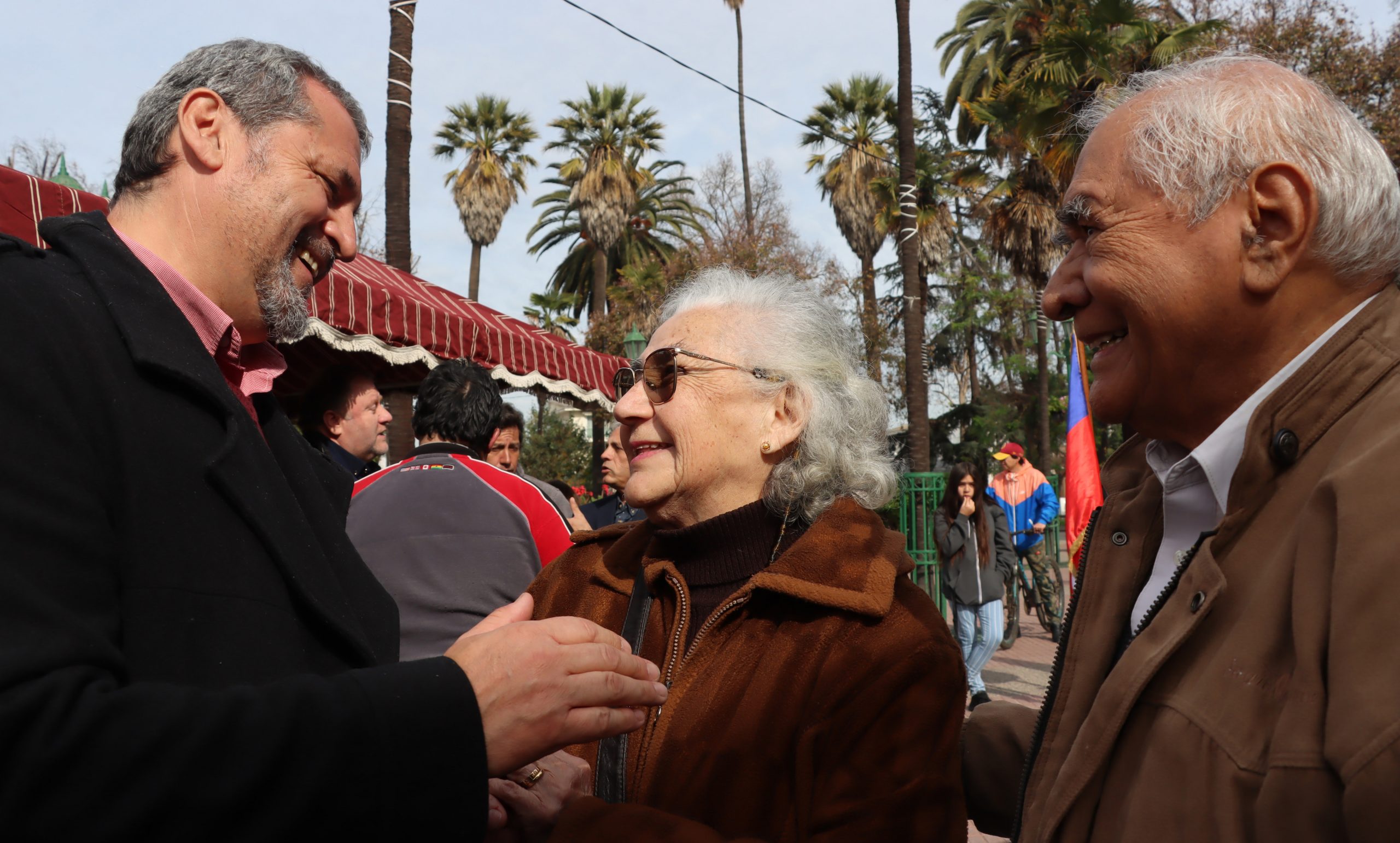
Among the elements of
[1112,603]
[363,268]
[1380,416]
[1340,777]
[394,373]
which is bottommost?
[1340,777]

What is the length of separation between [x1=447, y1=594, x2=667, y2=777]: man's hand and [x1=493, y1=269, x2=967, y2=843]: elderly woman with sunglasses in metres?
0.47

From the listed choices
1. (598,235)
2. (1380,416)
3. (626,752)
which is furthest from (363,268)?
(598,235)

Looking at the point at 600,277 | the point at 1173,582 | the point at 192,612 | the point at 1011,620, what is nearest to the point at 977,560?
the point at 1011,620

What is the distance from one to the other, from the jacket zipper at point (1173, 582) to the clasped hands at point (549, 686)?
2.58 ft

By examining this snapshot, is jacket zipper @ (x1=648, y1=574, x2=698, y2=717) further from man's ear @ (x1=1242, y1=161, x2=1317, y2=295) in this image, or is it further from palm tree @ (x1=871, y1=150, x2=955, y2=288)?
palm tree @ (x1=871, y1=150, x2=955, y2=288)

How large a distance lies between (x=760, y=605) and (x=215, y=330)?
125 cm

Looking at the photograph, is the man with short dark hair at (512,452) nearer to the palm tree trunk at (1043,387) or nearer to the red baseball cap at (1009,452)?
the red baseball cap at (1009,452)

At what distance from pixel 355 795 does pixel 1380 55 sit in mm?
19959

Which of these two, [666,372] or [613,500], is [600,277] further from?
[666,372]

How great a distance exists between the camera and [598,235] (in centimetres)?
2922

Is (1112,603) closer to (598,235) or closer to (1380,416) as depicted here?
(1380,416)

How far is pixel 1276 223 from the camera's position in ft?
5.02

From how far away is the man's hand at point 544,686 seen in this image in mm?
1416

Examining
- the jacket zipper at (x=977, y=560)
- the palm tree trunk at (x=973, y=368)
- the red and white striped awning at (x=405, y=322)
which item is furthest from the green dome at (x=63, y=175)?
the palm tree trunk at (x=973, y=368)
